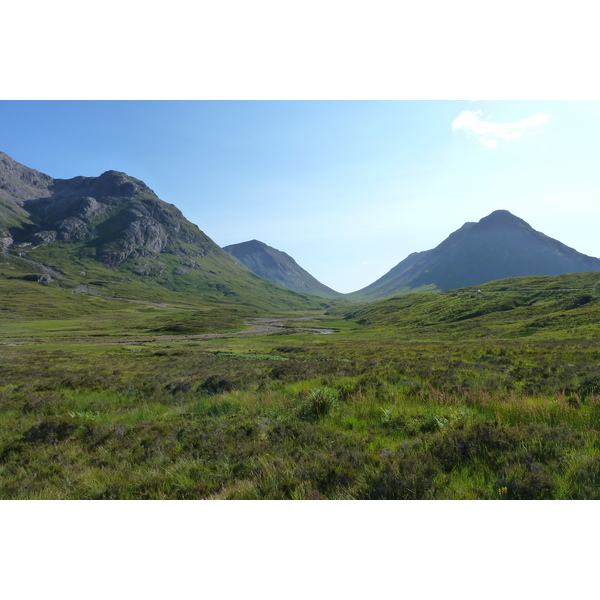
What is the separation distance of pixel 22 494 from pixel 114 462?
4.46 feet

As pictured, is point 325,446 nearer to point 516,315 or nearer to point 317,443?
point 317,443

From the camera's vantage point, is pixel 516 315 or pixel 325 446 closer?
pixel 325 446

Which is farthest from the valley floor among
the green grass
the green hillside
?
the green hillside

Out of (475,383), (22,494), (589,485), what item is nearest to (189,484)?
(22,494)

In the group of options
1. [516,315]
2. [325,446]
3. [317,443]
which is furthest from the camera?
[516,315]

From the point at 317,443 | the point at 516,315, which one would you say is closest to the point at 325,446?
the point at 317,443

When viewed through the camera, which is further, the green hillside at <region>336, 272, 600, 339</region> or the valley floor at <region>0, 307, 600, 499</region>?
the green hillside at <region>336, 272, 600, 339</region>

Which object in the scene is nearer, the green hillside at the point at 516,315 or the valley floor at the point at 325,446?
the valley floor at the point at 325,446

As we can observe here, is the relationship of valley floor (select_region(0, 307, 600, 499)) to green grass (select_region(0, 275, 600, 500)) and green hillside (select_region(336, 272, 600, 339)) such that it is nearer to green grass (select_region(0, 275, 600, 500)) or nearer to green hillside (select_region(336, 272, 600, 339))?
green grass (select_region(0, 275, 600, 500))

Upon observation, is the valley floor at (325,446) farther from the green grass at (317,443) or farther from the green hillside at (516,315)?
the green hillside at (516,315)

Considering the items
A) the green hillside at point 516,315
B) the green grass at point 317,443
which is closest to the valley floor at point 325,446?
the green grass at point 317,443

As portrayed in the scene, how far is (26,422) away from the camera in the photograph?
8727mm

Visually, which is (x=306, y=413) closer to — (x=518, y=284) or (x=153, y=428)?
(x=153, y=428)

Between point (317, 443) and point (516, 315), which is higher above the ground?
point (516, 315)
